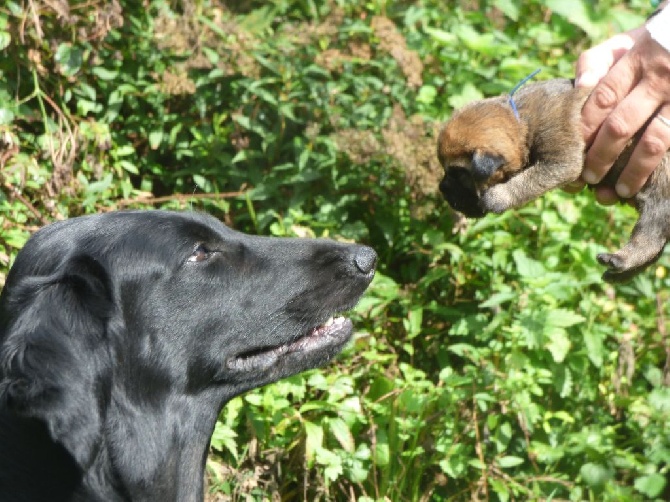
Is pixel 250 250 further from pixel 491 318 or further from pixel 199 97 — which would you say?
pixel 199 97

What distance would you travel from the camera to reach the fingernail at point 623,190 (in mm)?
3709

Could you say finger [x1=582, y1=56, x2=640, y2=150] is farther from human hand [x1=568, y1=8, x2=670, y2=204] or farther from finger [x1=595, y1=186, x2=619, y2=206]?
finger [x1=595, y1=186, x2=619, y2=206]

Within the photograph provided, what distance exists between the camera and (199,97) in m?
5.32

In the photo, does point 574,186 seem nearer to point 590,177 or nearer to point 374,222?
point 590,177

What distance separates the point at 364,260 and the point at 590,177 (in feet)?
3.64

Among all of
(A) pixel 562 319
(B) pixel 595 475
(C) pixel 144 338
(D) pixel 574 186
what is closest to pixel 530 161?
(D) pixel 574 186

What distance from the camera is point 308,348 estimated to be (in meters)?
3.20

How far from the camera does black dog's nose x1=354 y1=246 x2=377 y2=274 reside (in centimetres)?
330

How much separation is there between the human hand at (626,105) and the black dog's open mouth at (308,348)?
1.24 m

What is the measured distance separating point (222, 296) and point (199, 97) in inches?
98.5

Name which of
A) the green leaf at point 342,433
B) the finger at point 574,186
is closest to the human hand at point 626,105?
the finger at point 574,186

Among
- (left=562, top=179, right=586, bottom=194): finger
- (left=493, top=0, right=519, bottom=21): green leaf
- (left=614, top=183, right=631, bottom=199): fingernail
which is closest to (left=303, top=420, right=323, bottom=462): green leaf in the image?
(left=562, top=179, right=586, bottom=194): finger

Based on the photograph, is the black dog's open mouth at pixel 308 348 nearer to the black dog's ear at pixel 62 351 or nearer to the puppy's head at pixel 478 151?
the black dog's ear at pixel 62 351

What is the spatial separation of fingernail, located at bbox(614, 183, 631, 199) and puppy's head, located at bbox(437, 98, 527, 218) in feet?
1.65
